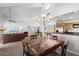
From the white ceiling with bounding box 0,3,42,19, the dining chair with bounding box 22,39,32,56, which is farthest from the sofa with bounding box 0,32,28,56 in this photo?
the white ceiling with bounding box 0,3,42,19

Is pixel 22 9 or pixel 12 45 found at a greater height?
pixel 22 9

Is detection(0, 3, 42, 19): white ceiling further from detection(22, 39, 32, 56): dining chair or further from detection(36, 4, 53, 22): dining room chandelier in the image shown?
detection(22, 39, 32, 56): dining chair

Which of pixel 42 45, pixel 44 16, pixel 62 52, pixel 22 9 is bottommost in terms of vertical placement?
pixel 62 52

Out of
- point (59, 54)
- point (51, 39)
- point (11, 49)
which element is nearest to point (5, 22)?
point (11, 49)

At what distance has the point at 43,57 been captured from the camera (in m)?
1.87

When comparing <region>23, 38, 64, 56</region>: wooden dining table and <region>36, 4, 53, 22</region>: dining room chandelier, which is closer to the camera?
<region>23, 38, 64, 56</region>: wooden dining table

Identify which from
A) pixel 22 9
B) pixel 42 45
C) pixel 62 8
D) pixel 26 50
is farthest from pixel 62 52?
pixel 22 9

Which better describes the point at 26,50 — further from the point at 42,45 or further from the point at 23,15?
the point at 23,15

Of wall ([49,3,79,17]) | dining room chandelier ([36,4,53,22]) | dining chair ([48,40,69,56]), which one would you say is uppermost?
wall ([49,3,79,17])

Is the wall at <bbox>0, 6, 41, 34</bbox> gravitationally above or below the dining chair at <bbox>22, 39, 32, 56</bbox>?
above

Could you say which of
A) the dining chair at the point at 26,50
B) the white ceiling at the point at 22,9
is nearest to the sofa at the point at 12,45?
the dining chair at the point at 26,50

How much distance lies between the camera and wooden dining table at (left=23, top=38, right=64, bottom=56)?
5.98 ft

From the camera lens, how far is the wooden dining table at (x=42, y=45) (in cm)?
182

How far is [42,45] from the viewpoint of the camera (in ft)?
6.24
